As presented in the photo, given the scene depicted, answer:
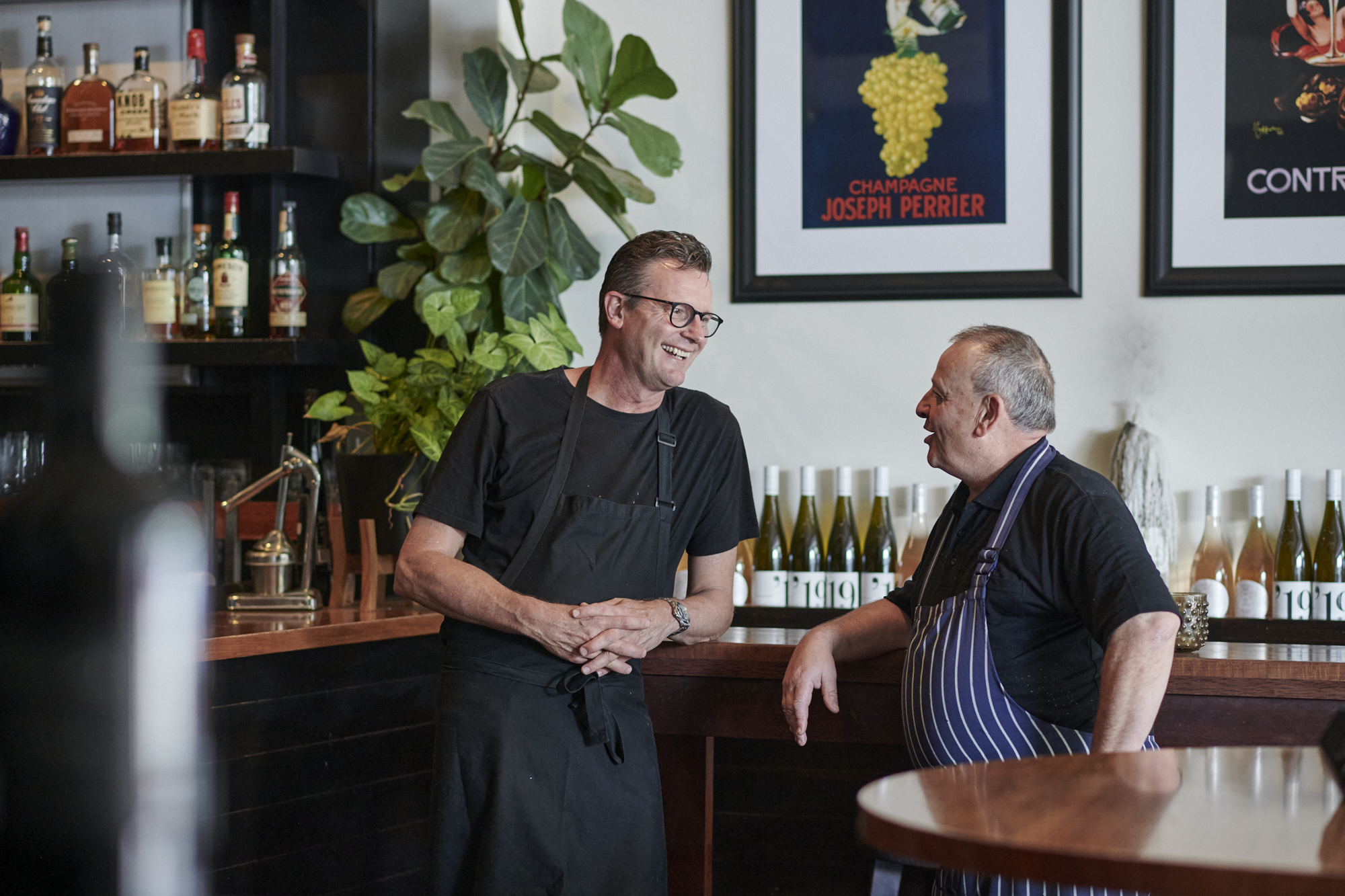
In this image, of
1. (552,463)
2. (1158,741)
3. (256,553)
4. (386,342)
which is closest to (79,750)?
(552,463)

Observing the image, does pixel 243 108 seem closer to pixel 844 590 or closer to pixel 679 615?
pixel 844 590

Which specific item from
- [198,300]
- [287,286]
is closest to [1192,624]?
[287,286]

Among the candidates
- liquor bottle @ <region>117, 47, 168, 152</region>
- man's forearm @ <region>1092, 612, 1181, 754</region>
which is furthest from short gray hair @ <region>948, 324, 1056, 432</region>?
liquor bottle @ <region>117, 47, 168, 152</region>

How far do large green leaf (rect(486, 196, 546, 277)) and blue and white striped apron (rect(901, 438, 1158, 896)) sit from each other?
62.8 inches

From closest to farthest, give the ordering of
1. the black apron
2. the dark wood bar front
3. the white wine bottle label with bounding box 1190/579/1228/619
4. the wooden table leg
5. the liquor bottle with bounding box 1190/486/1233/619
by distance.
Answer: the dark wood bar front → the black apron → the wooden table leg → the white wine bottle label with bounding box 1190/579/1228/619 → the liquor bottle with bounding box 1190/486/1233/619

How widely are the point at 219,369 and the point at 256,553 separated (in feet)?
2.60

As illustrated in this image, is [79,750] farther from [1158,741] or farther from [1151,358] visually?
[1151,358]

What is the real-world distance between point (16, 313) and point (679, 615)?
7.62ft

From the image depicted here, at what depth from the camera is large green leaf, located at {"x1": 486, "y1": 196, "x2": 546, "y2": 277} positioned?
9.50 feet

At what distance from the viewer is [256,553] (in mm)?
2719

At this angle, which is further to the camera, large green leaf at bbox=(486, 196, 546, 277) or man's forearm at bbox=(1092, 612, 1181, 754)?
large green leaf at bbox=(486, 196, 546, 277)

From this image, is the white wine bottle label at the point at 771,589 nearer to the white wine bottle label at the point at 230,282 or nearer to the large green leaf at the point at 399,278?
the large green leaf at the point at 399,278

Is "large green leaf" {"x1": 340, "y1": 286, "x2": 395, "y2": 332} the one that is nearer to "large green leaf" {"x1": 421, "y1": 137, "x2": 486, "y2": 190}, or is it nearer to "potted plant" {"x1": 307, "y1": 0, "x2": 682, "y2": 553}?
"potted plant" {"x1": 307, "y1": 0, "x2": 682, "y2": 553}

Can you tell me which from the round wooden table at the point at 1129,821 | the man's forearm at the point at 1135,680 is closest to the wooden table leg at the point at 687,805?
the man's forearm at the point at 1135,680
